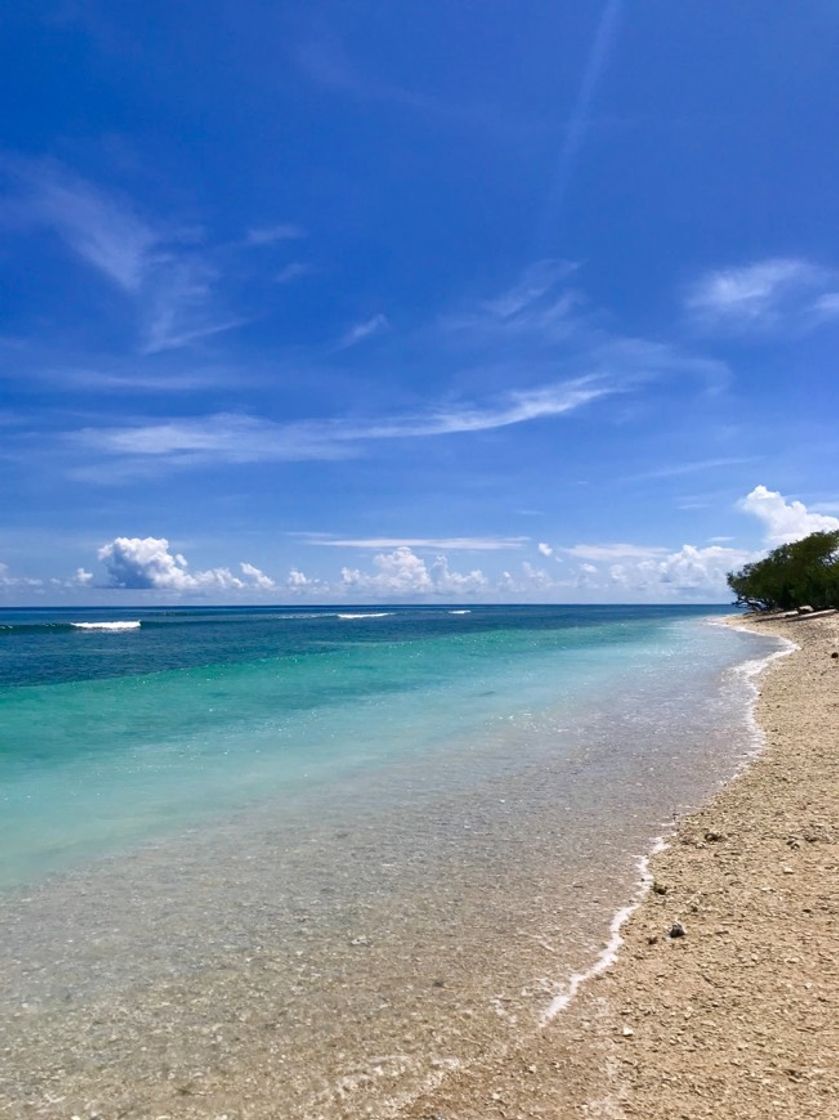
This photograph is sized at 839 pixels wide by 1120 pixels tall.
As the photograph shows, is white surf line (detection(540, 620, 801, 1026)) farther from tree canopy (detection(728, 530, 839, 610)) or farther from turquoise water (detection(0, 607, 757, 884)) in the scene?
Answer: tree canopy (detection(728, 530, 839, 610))

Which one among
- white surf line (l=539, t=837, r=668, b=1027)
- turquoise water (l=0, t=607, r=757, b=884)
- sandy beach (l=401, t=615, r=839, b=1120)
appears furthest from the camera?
turquoise water (l=0, t=607, r=757, b=884)

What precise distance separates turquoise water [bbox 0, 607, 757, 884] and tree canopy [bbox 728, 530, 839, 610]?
2691 centimetres

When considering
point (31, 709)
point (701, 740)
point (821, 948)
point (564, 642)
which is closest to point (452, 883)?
point (821, 948)

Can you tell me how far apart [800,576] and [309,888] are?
254 feet

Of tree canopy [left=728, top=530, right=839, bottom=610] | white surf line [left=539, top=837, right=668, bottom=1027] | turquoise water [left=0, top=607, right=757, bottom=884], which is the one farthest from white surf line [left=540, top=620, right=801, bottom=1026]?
tree canopy [left=728, top=530, right=839, bottom=610]

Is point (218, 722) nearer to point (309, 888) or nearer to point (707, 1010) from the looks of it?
point (309, 888)

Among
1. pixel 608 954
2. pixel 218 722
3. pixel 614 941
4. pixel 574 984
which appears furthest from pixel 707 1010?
pixel 218 722

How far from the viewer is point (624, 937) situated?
6727 mm

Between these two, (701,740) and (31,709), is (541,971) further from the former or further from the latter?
(31,709)

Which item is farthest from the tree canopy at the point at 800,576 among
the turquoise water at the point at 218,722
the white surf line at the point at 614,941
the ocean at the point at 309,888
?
the white surf line at the point at 614,941

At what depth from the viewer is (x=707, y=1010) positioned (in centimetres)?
538

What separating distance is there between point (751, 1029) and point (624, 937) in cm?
170

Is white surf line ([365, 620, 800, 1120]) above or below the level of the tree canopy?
below

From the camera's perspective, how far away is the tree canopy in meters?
68.1
